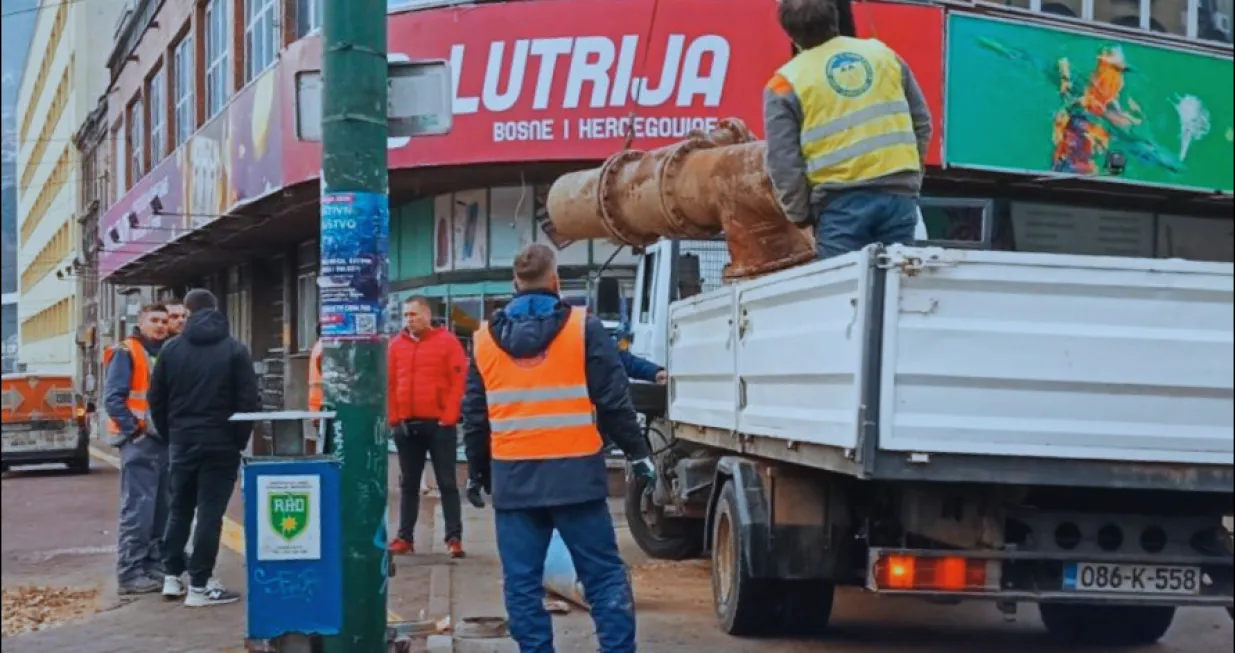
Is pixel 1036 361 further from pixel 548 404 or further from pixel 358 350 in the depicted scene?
pixel 358 350

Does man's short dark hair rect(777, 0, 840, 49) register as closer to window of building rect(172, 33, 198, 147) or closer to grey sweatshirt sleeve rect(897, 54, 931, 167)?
grey sweatshirt sleeve rect(897, 54, 931, 167)

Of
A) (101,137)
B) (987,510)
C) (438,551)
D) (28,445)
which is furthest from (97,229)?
(438,551)

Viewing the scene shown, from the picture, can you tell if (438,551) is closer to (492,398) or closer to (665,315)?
(665,315)

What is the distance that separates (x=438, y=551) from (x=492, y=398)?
4.83m

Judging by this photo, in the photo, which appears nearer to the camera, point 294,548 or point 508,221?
point 294,548

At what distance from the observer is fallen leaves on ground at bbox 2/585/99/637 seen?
6594 mm

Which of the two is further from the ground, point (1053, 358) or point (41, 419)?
point (1053, 358)

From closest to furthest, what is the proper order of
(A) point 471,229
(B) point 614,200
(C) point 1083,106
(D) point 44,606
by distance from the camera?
(D) point 44,606
(B) point 614,200
(C) point 1083,106
(A) point 471,229

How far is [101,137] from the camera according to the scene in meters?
Result: 6.48

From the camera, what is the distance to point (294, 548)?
5.71 m

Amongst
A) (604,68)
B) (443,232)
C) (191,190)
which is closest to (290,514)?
(191,190)

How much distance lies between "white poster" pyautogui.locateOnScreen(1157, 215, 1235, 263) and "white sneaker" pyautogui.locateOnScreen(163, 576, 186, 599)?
5398 mm

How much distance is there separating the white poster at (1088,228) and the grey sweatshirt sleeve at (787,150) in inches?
405

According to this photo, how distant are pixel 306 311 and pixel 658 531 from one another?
9.84ft
